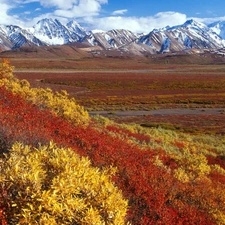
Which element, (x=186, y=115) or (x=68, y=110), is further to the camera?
(x=186, y=115)

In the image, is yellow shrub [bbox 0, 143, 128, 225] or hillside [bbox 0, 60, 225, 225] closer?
yellow shrub [bbox 0, 143, 128, 225]

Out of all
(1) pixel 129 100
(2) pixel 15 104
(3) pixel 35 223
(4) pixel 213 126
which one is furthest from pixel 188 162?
(1) pixel 129 100

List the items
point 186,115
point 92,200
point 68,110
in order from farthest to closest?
point 186,115 < point 68,110 < point 92,200

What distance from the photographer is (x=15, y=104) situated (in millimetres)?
12164

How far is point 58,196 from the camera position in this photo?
147 inches

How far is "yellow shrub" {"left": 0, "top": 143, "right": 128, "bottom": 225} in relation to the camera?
3518mm

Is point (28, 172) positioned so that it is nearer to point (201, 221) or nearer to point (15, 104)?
point (201, 221)

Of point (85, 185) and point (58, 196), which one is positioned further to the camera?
point (85, 185)

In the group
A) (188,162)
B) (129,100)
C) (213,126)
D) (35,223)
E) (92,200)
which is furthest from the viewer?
(129,100)

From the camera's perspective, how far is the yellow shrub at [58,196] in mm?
3518

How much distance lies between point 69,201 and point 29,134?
419cm

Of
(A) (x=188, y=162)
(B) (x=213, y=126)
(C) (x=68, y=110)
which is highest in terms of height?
(C) (x=68, y=110)

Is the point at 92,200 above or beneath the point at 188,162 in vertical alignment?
above

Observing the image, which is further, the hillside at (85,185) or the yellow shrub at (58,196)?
the hillside at (85,185)
